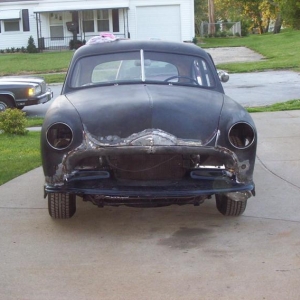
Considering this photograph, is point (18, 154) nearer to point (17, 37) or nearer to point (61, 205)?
point (61, 205)

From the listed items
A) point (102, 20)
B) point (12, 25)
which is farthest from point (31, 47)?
point (102, 20)

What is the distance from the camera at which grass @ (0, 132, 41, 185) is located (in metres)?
8.62

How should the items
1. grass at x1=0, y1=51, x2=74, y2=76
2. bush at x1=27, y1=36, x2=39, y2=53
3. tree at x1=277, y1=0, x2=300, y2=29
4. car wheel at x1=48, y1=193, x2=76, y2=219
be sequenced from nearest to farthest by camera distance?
car wheel at x1=48, y1=193, x2=76, y2=219 < tree at x1=277, y1=0, x2=300, y2=29 < grass at x1=0, y1=51, x2=74, y2=76 < bush at x1=27, y1=36, x2=39, y2=53

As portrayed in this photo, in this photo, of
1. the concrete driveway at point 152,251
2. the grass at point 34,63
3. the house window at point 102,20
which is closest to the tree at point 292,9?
the concrete driveway at point 152,251

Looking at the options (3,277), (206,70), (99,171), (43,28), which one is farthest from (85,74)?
(43,28)

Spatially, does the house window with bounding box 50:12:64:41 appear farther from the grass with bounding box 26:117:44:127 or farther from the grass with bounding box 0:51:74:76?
the grass with bounding box 26:117:44:127

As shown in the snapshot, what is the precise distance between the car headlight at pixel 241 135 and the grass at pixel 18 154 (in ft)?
11.1

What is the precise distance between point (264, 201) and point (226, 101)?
1258mm

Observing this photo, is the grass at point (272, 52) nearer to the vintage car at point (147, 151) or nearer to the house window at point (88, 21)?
the house window at point (88, 21)

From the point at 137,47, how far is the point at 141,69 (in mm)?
380

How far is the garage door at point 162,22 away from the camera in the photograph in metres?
38.3

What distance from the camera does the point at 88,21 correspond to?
39.9 m

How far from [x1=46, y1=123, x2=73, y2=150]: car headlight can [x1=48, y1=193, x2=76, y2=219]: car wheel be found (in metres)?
0.55

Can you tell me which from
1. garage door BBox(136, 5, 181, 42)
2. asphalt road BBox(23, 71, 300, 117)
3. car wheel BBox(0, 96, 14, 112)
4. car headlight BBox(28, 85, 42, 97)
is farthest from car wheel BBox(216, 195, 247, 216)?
garage door BBox(136, 5, 181, 42)
